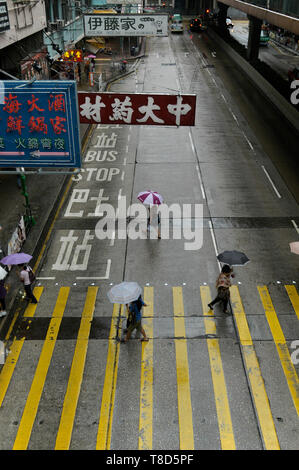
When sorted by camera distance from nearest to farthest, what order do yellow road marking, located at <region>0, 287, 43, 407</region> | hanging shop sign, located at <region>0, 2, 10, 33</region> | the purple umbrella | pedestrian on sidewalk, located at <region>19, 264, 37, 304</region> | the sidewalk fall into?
yellow road marking, located at <region>0, 287, 43, 407</region>, the purple umbrella, pedestrian on sidewalk, located at <region>19, 264, 37, 304</region>, the sidewalk, hanging shop sign, located at <region>0, 2, 10, 33</region>

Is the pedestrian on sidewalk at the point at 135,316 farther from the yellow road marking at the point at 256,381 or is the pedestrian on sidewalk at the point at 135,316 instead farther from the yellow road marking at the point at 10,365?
the yellow road marking at the point at 10,365

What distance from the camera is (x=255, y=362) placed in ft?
36.0

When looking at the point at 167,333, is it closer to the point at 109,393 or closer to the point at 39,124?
the point at 109,393

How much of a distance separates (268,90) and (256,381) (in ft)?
101

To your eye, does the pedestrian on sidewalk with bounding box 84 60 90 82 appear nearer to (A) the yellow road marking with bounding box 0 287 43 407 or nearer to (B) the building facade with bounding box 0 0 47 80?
(B) the building facade with bounding box 0 0 47 80

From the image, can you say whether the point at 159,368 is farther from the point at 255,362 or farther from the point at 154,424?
the point at 255,362

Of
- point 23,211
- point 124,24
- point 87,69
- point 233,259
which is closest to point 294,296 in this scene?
point 233,259

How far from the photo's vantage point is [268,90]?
35969 mm

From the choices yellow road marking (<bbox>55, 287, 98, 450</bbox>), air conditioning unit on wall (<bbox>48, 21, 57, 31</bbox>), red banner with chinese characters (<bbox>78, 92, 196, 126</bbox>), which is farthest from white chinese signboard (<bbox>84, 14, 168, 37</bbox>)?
yellow road marking (<bbox>55, 287, 98, 450</bbox>)

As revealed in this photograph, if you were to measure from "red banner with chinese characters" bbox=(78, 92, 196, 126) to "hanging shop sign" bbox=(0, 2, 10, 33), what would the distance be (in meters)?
6.62

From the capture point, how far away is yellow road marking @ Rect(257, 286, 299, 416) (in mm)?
10227

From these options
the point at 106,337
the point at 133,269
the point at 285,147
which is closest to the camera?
the point at 106,337
